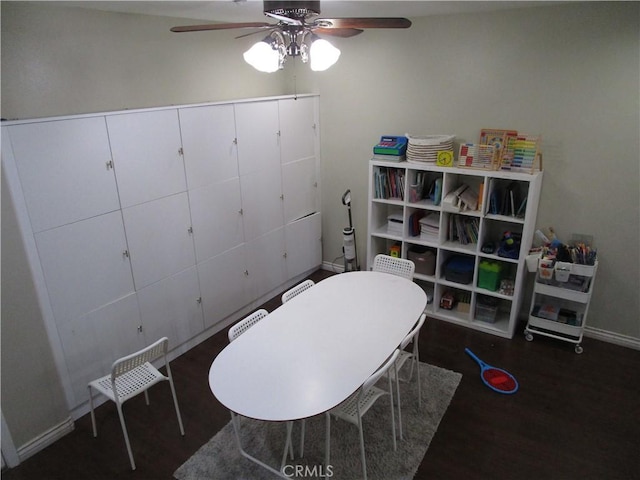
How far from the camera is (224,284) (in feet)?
13.3

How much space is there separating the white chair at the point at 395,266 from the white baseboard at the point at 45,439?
8.33ft

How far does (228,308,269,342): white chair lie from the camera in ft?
8.92

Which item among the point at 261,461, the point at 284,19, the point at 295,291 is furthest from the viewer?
the point at 295,291

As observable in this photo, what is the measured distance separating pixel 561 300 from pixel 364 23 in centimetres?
310

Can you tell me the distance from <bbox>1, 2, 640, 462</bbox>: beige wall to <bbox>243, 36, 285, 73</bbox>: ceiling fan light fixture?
1596 millimetres

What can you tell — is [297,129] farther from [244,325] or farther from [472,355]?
[472,355]

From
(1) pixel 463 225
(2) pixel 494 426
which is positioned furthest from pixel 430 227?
(2) pixel 494 426

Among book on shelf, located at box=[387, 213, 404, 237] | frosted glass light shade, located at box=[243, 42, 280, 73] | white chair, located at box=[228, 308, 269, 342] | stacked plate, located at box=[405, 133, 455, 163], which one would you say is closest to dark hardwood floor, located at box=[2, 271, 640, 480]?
white chair, located at box=[228, 308, 269, 342]

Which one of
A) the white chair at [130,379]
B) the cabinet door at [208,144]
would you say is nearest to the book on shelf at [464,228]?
the cabinet door at [208,144]

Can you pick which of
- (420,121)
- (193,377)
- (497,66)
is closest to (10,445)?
(193,377)

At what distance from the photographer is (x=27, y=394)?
9.04ft

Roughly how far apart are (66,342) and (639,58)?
14.7 feet

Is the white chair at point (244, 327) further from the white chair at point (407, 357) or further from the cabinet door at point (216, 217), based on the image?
the cabinet door at point (216, 217)

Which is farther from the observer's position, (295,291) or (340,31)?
(295,291)
